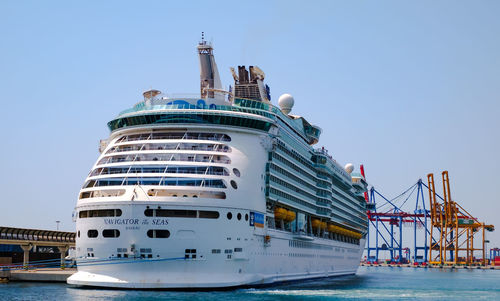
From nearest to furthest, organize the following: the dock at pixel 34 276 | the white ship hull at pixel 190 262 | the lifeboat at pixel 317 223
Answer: the white ship hull at pixel 190 262 < the dock at pixel 34 276 < the lifeboat at pixel 317 223

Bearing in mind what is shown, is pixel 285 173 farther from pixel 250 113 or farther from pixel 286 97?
pixel 286 97

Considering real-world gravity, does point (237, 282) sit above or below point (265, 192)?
below

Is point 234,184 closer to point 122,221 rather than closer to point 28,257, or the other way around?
point 122,221

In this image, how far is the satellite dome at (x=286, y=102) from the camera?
191ft

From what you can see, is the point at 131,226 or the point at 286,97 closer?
the point at 131,226

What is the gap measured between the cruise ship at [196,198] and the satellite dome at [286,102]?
857 centimetres

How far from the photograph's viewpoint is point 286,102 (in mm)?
58375

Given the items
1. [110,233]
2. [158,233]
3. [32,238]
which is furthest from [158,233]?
[32,238]

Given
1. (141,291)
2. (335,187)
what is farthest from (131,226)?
(335,187)

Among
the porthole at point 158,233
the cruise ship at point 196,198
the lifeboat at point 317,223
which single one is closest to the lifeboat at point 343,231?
the lifeboat at point 317,223

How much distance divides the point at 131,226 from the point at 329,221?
29.1 metres

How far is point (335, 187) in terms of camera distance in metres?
63.8

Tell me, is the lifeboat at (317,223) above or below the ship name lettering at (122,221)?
below

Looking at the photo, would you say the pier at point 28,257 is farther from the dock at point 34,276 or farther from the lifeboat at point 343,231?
the lifeboat at point 343,231
